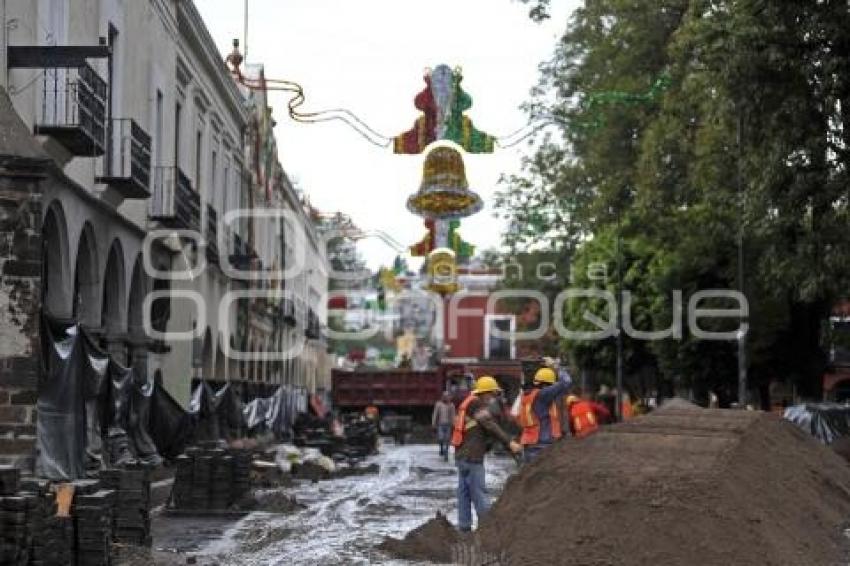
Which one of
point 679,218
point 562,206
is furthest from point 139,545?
point 562,206

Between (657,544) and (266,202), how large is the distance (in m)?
34.0

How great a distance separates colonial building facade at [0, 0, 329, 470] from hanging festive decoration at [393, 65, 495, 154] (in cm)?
438

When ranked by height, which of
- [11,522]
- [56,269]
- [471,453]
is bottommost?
[11,522]

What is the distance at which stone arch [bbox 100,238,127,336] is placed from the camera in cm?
2083

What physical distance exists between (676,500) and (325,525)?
20.9 ft

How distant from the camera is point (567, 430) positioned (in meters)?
16.8

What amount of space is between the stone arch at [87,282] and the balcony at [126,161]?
84cm

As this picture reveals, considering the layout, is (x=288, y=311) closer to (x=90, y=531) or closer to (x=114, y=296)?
(x=114, y=296)

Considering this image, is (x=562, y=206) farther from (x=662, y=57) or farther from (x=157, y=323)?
(x=157, y=323)

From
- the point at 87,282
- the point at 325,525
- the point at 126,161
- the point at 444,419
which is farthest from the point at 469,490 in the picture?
the point at 444,419

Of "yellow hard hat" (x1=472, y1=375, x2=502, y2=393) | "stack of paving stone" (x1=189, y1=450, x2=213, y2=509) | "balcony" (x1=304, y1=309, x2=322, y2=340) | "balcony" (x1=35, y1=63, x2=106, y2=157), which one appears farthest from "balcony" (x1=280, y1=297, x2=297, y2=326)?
"yellow hard hat" (x1=472, y1=375, x2=502, y2=393)

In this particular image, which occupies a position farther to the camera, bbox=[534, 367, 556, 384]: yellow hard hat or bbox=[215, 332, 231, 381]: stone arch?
bbox=[215, 332, 231, 381]: stone arch

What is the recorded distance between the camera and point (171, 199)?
23453 millimetres

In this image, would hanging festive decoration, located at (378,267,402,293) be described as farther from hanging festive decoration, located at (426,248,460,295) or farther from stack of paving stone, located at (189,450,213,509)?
stack of paving stone, located at (189,450,213,509)
